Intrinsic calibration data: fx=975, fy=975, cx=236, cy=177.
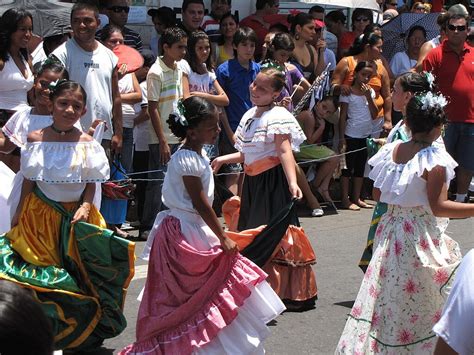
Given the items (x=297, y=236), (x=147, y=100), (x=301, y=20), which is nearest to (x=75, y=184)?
(x=297, y=236)

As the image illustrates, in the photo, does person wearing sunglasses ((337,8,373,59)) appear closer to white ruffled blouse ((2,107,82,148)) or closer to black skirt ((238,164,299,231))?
black skirt ((238,164,299,231))

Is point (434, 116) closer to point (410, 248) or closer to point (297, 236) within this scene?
point (410, 248)

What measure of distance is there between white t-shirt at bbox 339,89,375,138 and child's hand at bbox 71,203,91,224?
547cm

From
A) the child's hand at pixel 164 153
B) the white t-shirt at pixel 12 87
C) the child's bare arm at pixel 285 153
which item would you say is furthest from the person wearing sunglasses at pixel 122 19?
the child's bare arm at pixel 285 153

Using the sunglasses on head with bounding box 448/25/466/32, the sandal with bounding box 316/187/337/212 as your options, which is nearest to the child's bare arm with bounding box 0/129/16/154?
the sandal with bounding box 316/187/337/212

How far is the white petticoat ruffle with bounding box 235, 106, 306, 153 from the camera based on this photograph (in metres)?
6.46

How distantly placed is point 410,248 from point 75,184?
1898 millimetres

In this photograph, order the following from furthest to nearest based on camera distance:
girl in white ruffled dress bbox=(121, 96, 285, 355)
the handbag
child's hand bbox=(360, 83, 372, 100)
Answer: child's hand bbox=(360, 83, 372, 100), the handbag, girl in white ruffled dress bbox=(121, 96, 285, 355)

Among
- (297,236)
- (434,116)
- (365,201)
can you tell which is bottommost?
(365,201)

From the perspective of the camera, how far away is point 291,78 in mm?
9734

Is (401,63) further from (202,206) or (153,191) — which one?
(202,206)

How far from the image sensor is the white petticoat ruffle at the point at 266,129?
646cm

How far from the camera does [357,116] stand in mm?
10508

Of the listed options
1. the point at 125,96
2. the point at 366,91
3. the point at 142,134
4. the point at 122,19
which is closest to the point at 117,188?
the point at 125,96
